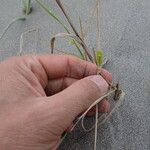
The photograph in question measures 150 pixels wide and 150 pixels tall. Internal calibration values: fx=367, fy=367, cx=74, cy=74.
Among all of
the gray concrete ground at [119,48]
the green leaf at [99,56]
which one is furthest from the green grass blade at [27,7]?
the green leaf at [99,56]

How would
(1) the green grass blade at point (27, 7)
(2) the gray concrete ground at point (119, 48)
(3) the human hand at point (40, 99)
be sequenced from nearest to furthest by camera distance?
(3) the human hand at point (40, 99), (2) the gray concrete ground at point (119, 48), (1) the green grass blade at point (27, 7)

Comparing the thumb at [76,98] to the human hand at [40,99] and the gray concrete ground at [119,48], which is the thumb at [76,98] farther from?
the gray concrete ground at [119,48]

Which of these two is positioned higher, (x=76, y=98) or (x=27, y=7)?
(x=27, y=7)

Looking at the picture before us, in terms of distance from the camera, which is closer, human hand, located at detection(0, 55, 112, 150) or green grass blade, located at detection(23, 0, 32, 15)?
human hand, located at detection(0, 55, 112, 150)

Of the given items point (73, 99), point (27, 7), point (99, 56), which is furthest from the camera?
point (27, 7)

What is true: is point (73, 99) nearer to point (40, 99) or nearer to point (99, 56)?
point (40, 99)

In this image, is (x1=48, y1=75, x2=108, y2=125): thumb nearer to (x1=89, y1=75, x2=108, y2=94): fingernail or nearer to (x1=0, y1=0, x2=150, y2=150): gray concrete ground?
(x1=89, y1=75, x2=108, y2=94): fingernail

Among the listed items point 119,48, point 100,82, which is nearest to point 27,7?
point 119,48

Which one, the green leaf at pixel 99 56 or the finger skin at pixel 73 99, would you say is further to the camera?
the green leaf at pixel 99 56

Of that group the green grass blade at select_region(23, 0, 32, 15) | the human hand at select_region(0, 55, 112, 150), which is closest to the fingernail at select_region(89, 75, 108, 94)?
the human hand at select_region(0, 55, 112, 150)
